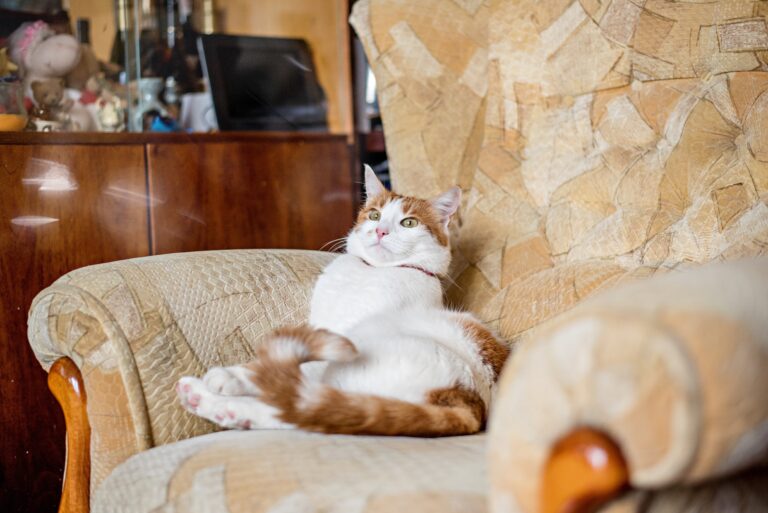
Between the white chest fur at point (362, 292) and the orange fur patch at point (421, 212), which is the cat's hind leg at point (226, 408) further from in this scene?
the orange fur patch at point (421, 212)

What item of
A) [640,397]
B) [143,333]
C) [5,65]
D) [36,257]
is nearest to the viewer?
[640,397]

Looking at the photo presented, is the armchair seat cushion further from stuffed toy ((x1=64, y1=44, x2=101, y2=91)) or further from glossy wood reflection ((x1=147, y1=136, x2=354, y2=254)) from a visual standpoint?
stuffed toy ((x1=64, y1=44, x2=101, y2=91))

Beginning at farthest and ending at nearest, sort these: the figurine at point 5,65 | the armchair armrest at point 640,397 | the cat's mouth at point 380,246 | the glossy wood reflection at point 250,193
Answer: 1. the glossy wood reflection at point 250,193
2. the figurine at point 5,65
3. the cat's mouth at point 380,246
4. the armchair armrest at point 640,397

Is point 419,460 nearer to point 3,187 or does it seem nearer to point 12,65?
point 3,187

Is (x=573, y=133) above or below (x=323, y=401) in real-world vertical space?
above

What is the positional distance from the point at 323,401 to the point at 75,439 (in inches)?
18.8

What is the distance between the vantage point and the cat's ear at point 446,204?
156cm

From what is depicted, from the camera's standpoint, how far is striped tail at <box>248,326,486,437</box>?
3.00 ft

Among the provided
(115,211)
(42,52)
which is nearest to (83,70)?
(42,52)

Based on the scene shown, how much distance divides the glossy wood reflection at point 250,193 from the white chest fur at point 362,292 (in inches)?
25.5

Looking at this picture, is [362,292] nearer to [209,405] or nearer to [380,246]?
[380,246]

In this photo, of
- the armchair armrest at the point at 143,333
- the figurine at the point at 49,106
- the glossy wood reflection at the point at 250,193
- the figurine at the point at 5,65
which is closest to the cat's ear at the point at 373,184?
the armchair armrest at the point at 143,333

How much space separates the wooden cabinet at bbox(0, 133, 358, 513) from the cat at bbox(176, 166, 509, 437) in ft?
2.12

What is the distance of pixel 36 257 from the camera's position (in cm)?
166
